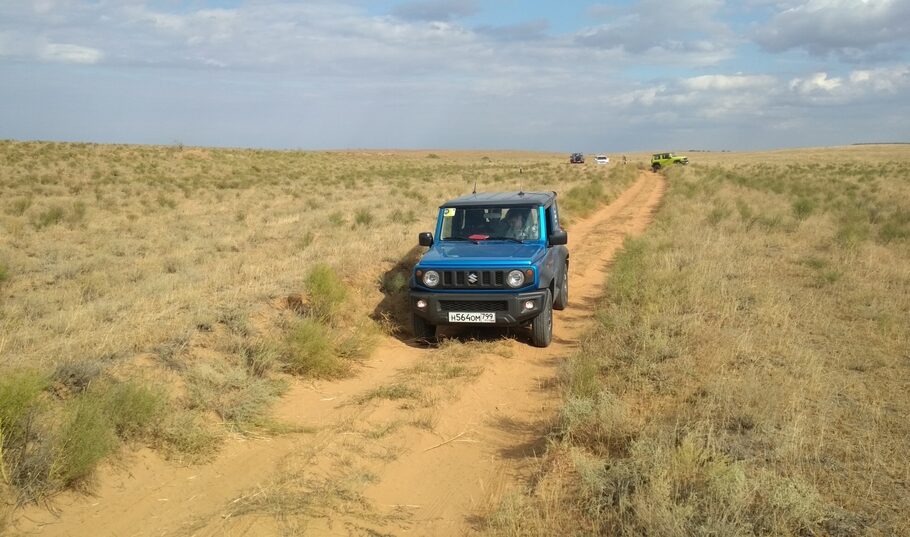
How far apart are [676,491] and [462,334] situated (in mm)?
5105

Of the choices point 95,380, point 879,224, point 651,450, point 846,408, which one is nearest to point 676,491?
point 651,450

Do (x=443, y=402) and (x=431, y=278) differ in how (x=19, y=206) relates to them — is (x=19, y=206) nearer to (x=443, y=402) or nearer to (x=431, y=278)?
(x=431, y=278)

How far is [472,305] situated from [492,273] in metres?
0.46

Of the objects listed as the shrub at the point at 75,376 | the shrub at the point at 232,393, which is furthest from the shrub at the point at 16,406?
the shrub at the point at 232,393

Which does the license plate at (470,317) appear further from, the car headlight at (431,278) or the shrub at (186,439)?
the shrub at (186,439)

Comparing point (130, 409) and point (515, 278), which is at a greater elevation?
point (515, 278)

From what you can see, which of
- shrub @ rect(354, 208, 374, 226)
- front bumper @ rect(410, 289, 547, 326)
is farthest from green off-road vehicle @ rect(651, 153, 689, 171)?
front bumper @ rect(410, 289, 547, 326)

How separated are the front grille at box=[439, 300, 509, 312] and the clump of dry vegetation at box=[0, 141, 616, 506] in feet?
3.41

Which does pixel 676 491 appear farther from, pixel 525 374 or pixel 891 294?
→ pixel 891 294

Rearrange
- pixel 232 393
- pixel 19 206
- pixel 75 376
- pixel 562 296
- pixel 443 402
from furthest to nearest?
1. pixel 19 206
2. pixel 562 296
3. pixel 443 402
4. pixel 232 393
5. pixel 75 376

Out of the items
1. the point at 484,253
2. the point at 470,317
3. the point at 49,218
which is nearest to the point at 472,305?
the point at 470,317

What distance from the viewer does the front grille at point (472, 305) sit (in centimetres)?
765

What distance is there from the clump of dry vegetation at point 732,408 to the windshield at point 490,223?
1.55m

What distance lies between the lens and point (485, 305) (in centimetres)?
771
